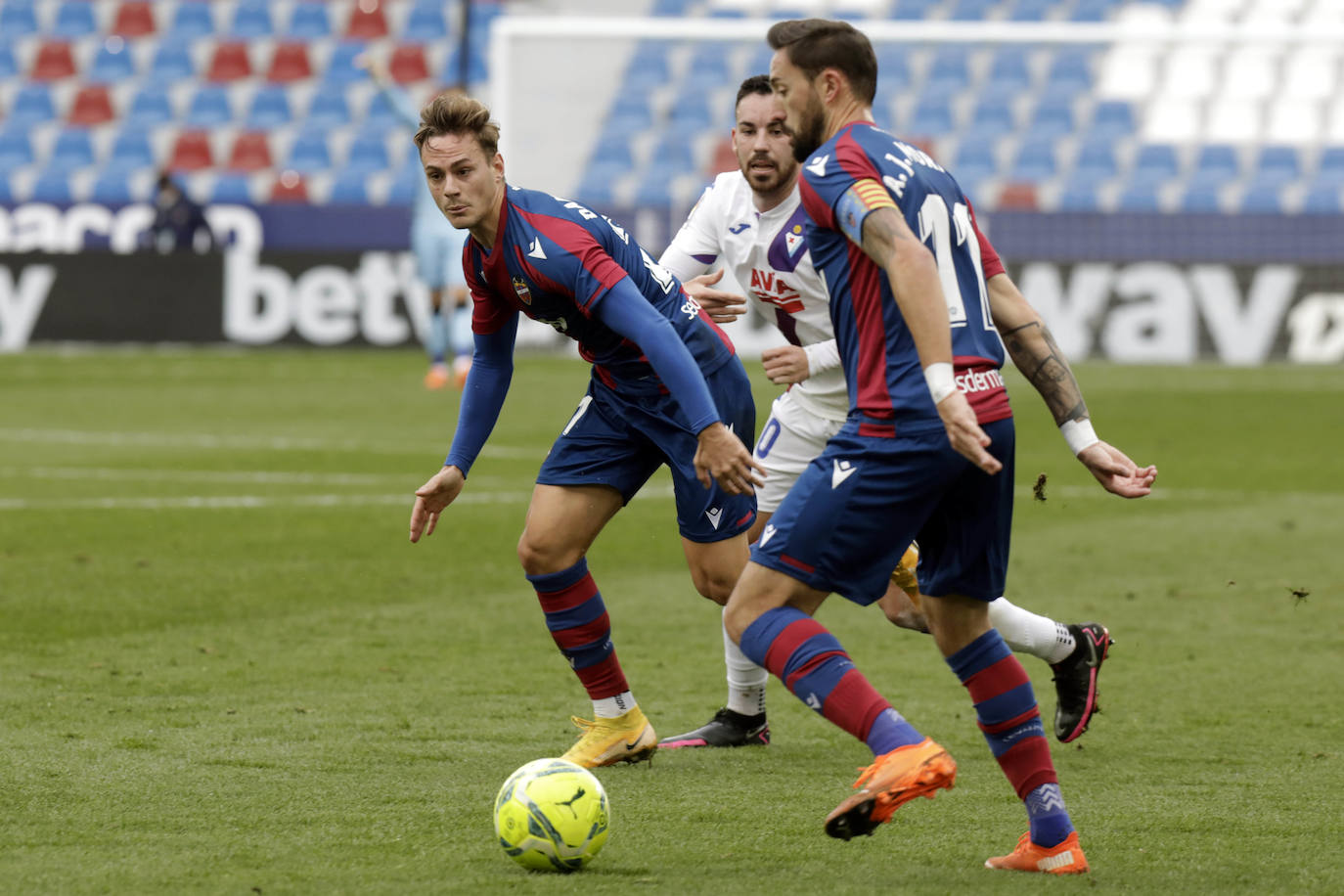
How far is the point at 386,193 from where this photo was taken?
83.7 ft

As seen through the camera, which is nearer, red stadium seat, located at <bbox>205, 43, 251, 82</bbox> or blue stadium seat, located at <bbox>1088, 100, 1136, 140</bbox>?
blue stadium seat, located at <bbox>1088, 100, 1136, 140</bbox>

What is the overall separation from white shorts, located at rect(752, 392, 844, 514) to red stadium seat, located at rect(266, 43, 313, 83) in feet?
75.5

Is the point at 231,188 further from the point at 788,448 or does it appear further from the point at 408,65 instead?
the point at 788,448

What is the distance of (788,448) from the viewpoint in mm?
5789

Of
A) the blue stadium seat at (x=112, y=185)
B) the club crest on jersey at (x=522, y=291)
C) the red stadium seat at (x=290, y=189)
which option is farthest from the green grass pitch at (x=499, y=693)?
the blue stadium seat at (x=112, y=185)

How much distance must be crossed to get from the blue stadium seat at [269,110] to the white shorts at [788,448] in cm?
2240

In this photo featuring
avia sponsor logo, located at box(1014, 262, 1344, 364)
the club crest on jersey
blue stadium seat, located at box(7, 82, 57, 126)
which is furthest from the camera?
blue stadium seat, located at box(7, 82, 57, 126)

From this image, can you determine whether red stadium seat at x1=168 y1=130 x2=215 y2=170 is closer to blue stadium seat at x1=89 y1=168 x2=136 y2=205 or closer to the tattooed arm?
blue stadium seat at x1=89 y1=168 x2=136 y2=205

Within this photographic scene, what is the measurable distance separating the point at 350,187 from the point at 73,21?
6258mm

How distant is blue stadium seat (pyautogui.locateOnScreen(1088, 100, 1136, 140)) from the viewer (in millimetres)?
23625

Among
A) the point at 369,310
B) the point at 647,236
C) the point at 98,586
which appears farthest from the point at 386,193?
the point at 98,586

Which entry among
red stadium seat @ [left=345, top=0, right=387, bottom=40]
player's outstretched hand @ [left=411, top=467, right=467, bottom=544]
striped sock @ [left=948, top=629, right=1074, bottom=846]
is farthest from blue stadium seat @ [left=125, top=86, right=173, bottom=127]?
striped sock @ [left=948, top=629, right=1074, bottom=846]

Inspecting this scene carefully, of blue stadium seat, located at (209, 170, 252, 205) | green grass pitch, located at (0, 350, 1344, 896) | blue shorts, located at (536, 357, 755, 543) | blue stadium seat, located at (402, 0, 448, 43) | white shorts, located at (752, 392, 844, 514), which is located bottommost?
blue stadium seat, located at (209, 170, 252, 205)

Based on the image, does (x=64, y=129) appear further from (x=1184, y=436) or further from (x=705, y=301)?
(x=705, y=301)
